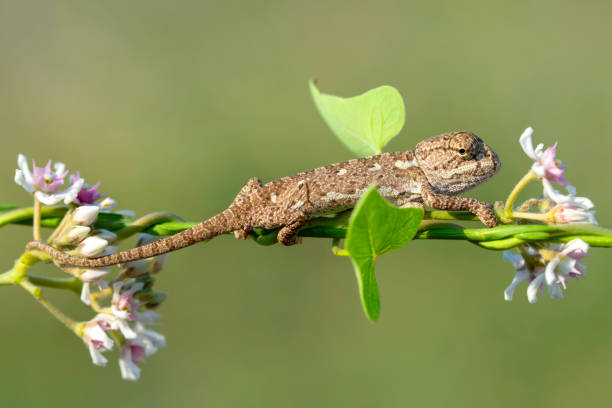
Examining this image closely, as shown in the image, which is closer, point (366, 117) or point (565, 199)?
point (565, 199)

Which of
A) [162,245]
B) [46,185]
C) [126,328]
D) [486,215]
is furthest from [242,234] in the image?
[486,215]

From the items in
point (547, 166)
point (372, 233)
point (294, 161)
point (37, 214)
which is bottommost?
point (372, 233)

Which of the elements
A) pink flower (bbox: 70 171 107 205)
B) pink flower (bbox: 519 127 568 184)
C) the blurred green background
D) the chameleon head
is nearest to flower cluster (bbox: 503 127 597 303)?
pink flower (bbox: 519 127 568 184)

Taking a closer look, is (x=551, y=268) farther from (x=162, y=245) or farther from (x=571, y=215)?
(x=162, y=245)

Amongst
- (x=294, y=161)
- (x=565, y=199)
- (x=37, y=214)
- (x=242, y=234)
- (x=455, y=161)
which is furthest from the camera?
(x=294, y=161)

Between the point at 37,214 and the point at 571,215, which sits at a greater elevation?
the point at 37,214

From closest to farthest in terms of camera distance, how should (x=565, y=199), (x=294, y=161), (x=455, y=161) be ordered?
(x=565, y=199), (x=455, y=161), (x=294, y=161)

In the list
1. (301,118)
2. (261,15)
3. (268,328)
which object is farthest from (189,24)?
(268,328)

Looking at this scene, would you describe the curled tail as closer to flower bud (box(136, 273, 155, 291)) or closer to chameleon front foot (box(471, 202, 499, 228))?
flower bud (box(136, 273, 155, 291))
